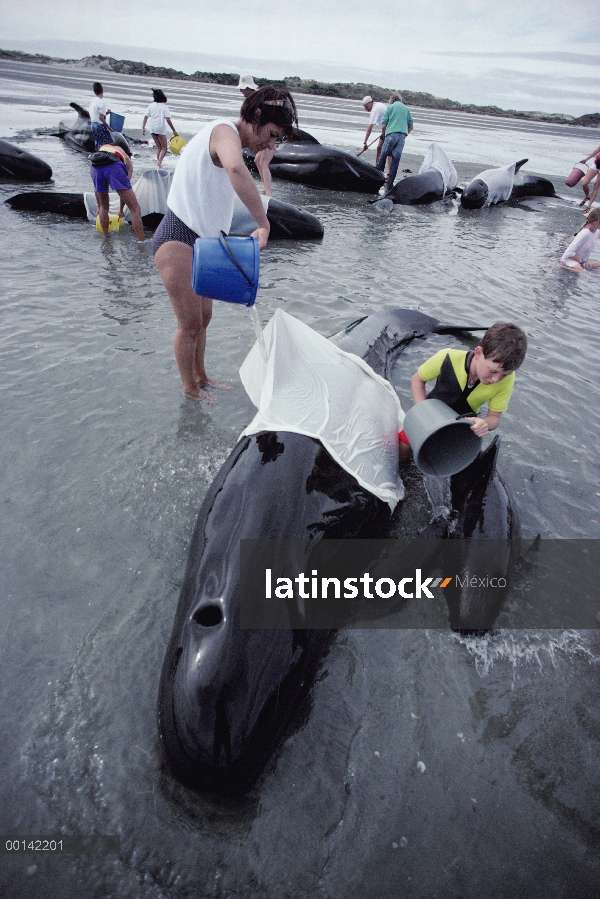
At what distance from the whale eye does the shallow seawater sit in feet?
1.98

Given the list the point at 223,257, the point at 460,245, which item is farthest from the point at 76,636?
the point at 460,245

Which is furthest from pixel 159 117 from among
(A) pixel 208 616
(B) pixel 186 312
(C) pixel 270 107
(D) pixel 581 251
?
(A) pixel 208 616

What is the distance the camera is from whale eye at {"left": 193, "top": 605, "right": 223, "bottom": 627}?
2248 millimetres

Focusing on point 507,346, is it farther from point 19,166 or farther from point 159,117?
point 159,117

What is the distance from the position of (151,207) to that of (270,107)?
6.95m

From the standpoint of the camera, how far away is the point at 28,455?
12.8ft

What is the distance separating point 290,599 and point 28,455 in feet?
8.59

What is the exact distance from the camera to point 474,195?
46.6 ft

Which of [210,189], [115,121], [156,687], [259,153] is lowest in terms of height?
[156,687]

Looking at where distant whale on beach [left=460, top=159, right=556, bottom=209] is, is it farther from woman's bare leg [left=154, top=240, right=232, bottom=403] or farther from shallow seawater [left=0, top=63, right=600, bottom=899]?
woman's bare leg [left=154, top=240, right=232, bottom=403]

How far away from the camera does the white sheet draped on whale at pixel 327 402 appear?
3.20 metres

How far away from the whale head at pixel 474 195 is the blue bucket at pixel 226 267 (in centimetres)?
1328

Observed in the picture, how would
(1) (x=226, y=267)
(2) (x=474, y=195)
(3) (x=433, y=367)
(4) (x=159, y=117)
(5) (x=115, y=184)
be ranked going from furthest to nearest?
(2) (x=474, y=195) → (4) (x=159, y=117) → (5) (x=115, y=184) → (3) (x=433, y=367) → (1) (x=226, y=267)

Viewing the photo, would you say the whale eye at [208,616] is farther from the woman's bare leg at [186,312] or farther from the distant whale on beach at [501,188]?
the distant whale on beach at [501,188]
